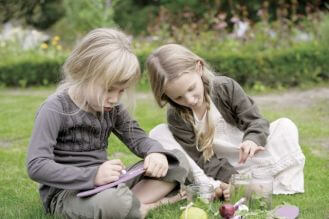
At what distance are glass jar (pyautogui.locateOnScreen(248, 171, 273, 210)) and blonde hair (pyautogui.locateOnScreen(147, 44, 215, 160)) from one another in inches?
20.2

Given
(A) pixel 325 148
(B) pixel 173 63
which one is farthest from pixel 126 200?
(A) pixel 325 148

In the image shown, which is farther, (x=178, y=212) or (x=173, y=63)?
(x=173, y=63)

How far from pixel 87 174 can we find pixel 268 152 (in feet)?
4.22

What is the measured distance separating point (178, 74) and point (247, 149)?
1.84ft

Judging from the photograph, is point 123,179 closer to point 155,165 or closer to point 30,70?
point 155,165

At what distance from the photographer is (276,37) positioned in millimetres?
8375

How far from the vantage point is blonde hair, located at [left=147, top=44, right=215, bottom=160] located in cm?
330

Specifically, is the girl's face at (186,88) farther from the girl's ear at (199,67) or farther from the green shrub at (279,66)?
the green shrub at (279,66)

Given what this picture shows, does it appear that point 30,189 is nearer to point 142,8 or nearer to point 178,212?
point 178,212

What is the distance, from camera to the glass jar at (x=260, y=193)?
10.2 ft

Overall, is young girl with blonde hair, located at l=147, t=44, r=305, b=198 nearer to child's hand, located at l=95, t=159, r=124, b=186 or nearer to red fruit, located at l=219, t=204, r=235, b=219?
red fruit, located at l=219, t=204, r=235, b=219

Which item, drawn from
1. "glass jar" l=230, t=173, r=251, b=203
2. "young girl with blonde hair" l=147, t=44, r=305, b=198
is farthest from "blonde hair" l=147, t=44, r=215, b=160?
"glass jar" l=230, t=173, r=251, b=203

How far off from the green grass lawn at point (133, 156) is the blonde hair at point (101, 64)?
0.69 meters

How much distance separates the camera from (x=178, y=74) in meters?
3.28
